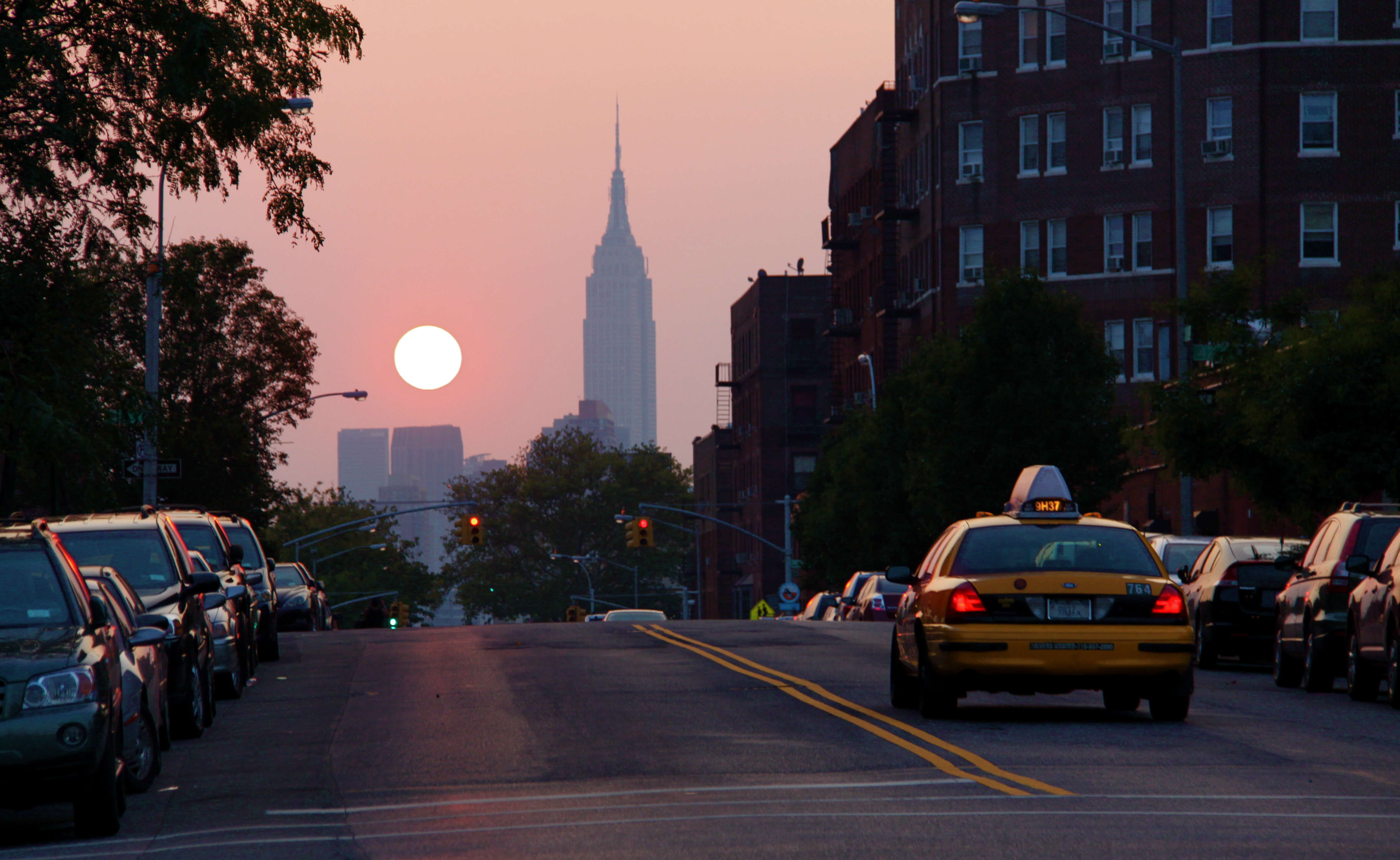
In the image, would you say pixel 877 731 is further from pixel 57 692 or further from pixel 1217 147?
pixel 1217 147

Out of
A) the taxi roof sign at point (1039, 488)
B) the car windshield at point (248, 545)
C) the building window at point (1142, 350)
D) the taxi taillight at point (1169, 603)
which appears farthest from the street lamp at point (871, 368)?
the taxi taillight at point (1169, 603)

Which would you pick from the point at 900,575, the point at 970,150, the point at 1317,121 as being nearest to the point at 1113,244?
the point at 970,150

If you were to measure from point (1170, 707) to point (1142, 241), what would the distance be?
52.6 metres

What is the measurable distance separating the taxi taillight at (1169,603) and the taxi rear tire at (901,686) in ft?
7.45

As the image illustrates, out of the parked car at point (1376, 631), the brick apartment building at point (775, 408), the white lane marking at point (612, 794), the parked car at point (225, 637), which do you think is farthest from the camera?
the brick apartment building at point (775, 408)

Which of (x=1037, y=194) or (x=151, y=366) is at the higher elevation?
(x=1037, y=194)

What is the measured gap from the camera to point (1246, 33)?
64.1m

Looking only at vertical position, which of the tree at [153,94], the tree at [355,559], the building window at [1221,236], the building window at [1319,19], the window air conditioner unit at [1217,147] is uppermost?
the building window at [1319,19]

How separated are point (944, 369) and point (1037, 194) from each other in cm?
2173

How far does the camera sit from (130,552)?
18.2 meters

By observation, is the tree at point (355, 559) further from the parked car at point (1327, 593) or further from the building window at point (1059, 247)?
the parked car at point (1327, 593)

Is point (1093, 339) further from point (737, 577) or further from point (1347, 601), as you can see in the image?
point (737, 577)

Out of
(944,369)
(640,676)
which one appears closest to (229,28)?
(640,676)

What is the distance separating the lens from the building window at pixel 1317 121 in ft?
210
